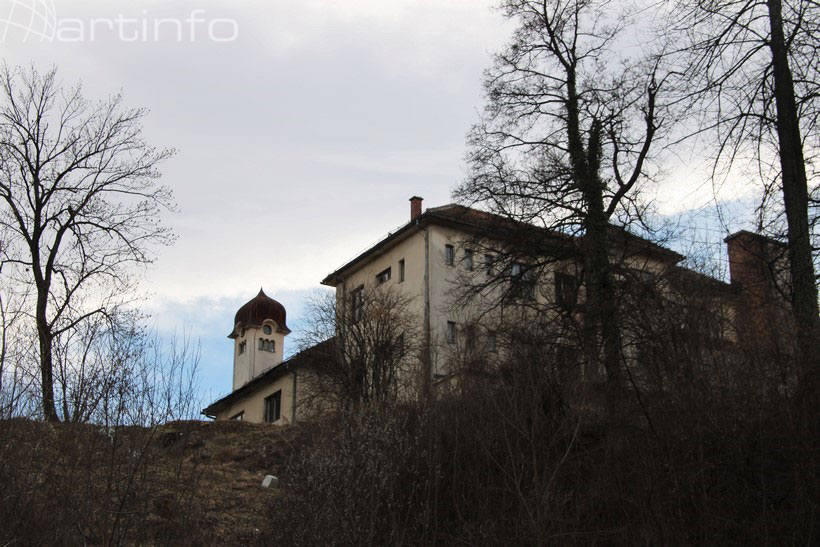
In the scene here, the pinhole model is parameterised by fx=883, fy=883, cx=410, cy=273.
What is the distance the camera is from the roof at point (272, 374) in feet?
114

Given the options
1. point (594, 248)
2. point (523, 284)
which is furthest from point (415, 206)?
point (594, 248)

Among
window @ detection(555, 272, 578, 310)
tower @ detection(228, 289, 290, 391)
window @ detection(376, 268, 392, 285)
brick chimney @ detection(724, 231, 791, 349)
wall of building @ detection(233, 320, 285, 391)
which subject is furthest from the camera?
tower @ detection(228, 289, 290, 391)

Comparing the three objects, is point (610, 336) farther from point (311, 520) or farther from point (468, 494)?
point (311, 520)

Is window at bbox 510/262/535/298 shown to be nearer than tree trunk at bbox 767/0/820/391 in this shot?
No

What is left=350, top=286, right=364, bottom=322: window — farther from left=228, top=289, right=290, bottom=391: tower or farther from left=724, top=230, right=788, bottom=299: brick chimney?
left=228, top=289, right=290, bottom=391: tower

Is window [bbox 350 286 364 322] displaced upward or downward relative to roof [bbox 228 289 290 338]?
downward

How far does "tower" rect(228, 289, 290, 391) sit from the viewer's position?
6525 centimetres

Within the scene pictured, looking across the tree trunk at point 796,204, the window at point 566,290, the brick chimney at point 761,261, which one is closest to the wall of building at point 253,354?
the window at point 566,290

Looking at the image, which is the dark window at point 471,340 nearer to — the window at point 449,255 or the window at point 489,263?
the window at point 489,263

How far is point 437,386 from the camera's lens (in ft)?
69.7

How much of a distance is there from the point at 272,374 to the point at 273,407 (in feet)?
6.28

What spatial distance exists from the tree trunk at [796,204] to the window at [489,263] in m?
8.16

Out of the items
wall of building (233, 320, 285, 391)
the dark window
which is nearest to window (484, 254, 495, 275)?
the dark window

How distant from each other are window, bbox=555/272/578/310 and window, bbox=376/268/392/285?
21.8 m
